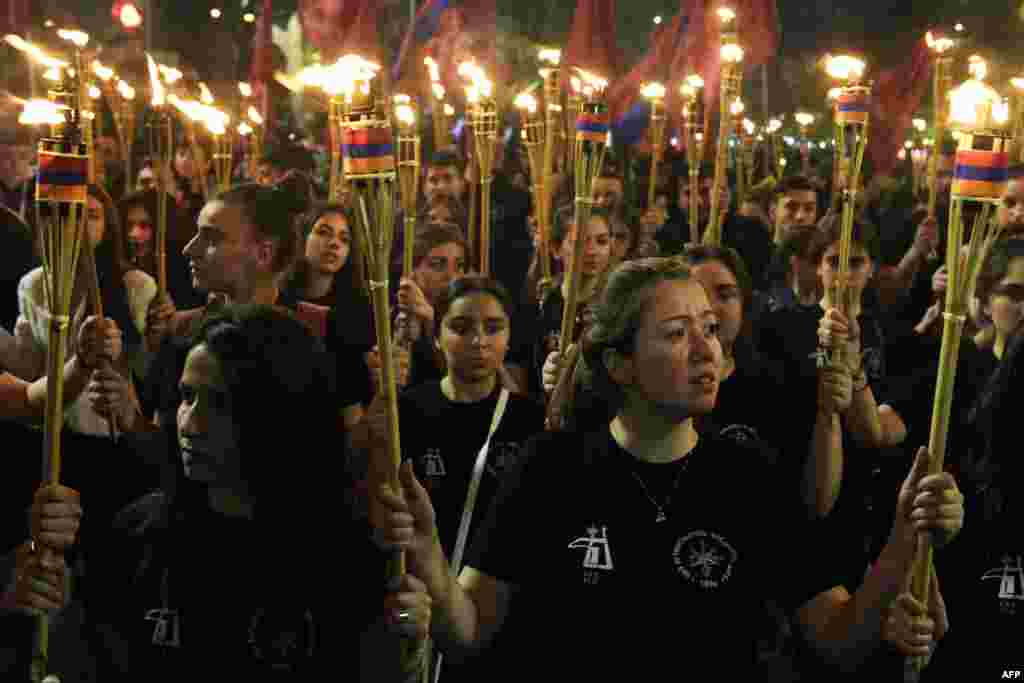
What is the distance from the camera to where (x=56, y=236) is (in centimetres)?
315

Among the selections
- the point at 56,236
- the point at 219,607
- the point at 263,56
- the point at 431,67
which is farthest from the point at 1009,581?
the point at 263,56

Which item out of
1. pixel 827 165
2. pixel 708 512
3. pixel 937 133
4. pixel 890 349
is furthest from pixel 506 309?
pixel 827 165

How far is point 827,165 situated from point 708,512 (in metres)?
18.3

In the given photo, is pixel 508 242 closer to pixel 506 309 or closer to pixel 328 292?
pixel 328 292

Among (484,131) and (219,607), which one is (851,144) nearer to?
(219,607)

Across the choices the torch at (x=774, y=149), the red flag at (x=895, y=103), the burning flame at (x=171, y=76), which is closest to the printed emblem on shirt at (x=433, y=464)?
the burning flame at (x=171, y=76)

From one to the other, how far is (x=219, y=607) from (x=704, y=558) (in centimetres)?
113

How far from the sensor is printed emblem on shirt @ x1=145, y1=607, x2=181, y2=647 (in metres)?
2.87

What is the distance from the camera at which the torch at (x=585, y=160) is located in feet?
15.5

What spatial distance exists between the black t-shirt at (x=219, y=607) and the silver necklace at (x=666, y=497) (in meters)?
0.71

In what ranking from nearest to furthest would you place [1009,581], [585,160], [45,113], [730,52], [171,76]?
[45,113], [1009,581], [585,160], [730,52], [171,76]

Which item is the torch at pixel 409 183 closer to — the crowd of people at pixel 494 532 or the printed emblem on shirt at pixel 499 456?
the printed emblem on shirt at pixel 499 456

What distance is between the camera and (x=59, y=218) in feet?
10.3

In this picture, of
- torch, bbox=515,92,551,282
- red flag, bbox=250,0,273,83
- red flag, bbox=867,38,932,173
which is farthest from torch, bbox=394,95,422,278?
red flag, bbox=867,38,932,173
